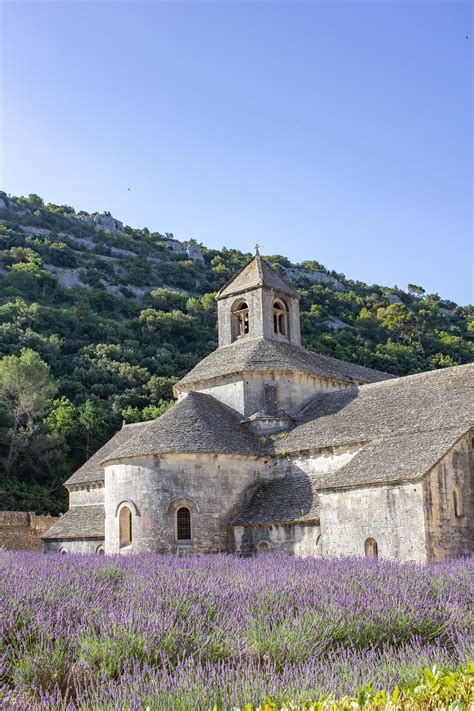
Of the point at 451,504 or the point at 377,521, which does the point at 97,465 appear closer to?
the point at 377,521

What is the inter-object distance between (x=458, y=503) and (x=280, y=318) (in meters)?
14.8

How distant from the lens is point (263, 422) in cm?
2684

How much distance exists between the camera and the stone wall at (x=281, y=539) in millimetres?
21859

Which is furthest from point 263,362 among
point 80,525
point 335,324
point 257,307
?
point 335,324

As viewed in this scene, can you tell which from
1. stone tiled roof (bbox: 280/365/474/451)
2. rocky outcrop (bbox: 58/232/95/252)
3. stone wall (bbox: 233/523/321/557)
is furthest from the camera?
rocky outcrop (bbox: 58/232/95/252)

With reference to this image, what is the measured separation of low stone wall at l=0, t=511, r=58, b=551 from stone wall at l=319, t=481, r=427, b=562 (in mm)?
16403

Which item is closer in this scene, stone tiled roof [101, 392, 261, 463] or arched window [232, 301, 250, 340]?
stone tiled roof [101, 392, 261, 463]

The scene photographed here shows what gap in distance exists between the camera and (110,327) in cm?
7088

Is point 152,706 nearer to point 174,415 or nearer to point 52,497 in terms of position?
point 174,415

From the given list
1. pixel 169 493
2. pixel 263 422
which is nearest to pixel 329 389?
pixel 263 422

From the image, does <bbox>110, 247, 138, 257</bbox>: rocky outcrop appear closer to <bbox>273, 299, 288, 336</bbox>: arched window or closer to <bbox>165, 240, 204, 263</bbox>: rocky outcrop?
<bbox>165, 240, 204, 263</bbox>: rocky outcrop

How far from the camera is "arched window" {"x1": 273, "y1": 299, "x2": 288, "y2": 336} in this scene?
32188mm

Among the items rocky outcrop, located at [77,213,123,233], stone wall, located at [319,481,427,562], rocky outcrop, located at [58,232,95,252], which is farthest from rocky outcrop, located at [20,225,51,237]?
stone wall, located at [319,481,427,562]

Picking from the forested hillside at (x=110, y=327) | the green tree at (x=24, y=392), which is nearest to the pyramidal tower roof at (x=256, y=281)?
the forested hillside at (x=110, y=327)
